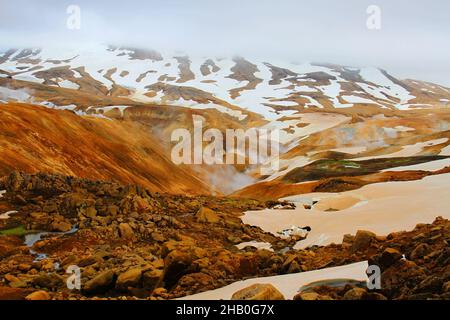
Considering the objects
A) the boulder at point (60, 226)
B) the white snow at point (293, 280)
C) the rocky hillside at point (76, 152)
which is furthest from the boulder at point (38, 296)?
the rocky hillside at point (76, 152)

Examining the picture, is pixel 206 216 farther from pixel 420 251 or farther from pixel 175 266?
pixel 420 251

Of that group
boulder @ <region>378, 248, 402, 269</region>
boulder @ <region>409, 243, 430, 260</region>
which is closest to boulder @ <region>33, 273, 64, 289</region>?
boulder @ <region>378, 248, 402, 269</region>

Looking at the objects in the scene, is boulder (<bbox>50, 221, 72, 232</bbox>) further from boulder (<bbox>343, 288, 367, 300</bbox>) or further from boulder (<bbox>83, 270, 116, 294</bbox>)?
boulder (<bbox>343, 288, 367, 300</bbox>)

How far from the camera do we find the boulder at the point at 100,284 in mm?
15023

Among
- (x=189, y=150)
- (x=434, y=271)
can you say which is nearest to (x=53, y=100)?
(x=189, y=150)

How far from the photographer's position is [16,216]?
1000 inches

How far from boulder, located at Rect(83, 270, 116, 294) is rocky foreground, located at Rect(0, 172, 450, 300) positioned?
4 centimetres

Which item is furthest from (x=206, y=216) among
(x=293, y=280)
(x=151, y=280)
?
(x=293, y=280)

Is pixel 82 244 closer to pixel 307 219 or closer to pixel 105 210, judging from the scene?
pixel 105 210

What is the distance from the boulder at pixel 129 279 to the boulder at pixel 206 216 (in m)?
13.5

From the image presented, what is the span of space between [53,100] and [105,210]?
404ft

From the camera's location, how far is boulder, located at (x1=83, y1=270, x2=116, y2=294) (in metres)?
15.0

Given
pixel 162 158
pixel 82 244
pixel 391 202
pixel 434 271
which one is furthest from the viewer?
pixel 162 158

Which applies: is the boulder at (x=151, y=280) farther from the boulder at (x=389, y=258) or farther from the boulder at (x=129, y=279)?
the boulder at (x=389, y=258)
